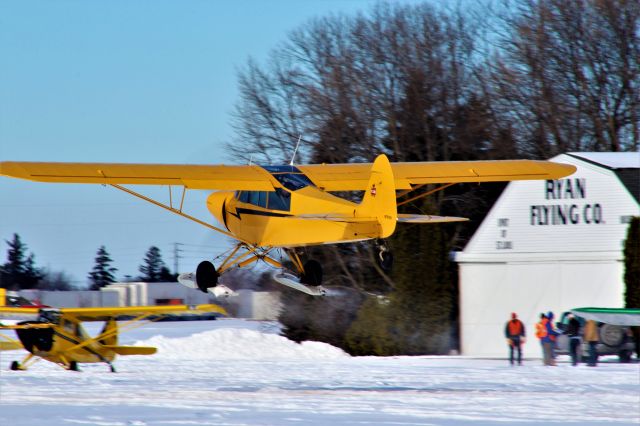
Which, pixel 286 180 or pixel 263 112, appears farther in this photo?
pixel 263 112

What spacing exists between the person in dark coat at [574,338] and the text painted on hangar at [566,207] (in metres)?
2.69

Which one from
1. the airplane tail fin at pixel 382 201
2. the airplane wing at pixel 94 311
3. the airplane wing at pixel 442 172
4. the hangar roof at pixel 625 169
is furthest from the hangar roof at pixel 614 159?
the airplane tail fin at pixel 382 201

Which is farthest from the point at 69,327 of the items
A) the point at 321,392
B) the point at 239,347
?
the point at 321,392

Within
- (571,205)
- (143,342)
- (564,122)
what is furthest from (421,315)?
(564,122)

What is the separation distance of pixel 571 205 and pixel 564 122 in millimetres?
Result: 9019

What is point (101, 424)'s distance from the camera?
1464cm

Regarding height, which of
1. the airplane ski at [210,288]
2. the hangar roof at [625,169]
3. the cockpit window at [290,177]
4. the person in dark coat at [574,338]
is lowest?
the person in dark coat at [574,338]

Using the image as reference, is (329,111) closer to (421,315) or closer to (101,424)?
(421,315)

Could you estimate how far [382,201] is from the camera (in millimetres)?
13102

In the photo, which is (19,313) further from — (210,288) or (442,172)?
(442,172)

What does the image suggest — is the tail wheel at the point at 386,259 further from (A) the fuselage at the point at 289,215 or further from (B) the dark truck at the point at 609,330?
(B) the dark truck at the point at 609,330

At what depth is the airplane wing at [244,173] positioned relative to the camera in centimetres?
1521

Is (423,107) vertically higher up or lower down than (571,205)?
higher up

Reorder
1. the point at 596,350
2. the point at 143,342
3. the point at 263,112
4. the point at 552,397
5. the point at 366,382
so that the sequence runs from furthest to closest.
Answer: the point at 263,112, the point at 143,342, the point at 596,350, the point at 366,382, the point at 552,397
